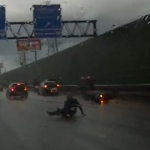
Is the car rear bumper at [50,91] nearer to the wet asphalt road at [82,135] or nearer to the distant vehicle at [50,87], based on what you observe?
the distant vehicle at [50,87]

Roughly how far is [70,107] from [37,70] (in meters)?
46.4

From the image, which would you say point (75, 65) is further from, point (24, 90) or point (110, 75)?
point (110, 75)

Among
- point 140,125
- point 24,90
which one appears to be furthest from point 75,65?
point 140,125

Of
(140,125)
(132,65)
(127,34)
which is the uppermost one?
(127,34)

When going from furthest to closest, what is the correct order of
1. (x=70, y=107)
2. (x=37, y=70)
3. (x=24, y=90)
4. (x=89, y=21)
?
1. (x=37, y=70)
2. (x=24, y=90)
3. (x=89, y=21)
4. (x=70, y=107)

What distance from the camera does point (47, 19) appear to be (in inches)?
1474

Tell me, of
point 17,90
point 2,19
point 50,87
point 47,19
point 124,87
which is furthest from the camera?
point 50,87

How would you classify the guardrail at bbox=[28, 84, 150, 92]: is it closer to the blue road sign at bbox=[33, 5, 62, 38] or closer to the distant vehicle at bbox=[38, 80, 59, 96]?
the blue road sign at bbox=[33, 5, 62, 38]

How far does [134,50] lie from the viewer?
33.2m

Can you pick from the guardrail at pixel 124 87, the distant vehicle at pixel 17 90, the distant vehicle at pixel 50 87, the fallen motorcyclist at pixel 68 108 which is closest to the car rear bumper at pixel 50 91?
the distant vehicle at pixel 50 87

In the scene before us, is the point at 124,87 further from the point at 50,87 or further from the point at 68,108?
the point at 50,87

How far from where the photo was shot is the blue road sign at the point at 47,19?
37356mm

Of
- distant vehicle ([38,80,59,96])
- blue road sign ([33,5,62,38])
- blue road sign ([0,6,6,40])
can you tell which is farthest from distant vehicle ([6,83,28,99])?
blue road sign ([33,5,62,38])

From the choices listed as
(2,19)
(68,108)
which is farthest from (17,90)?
(68,108)
